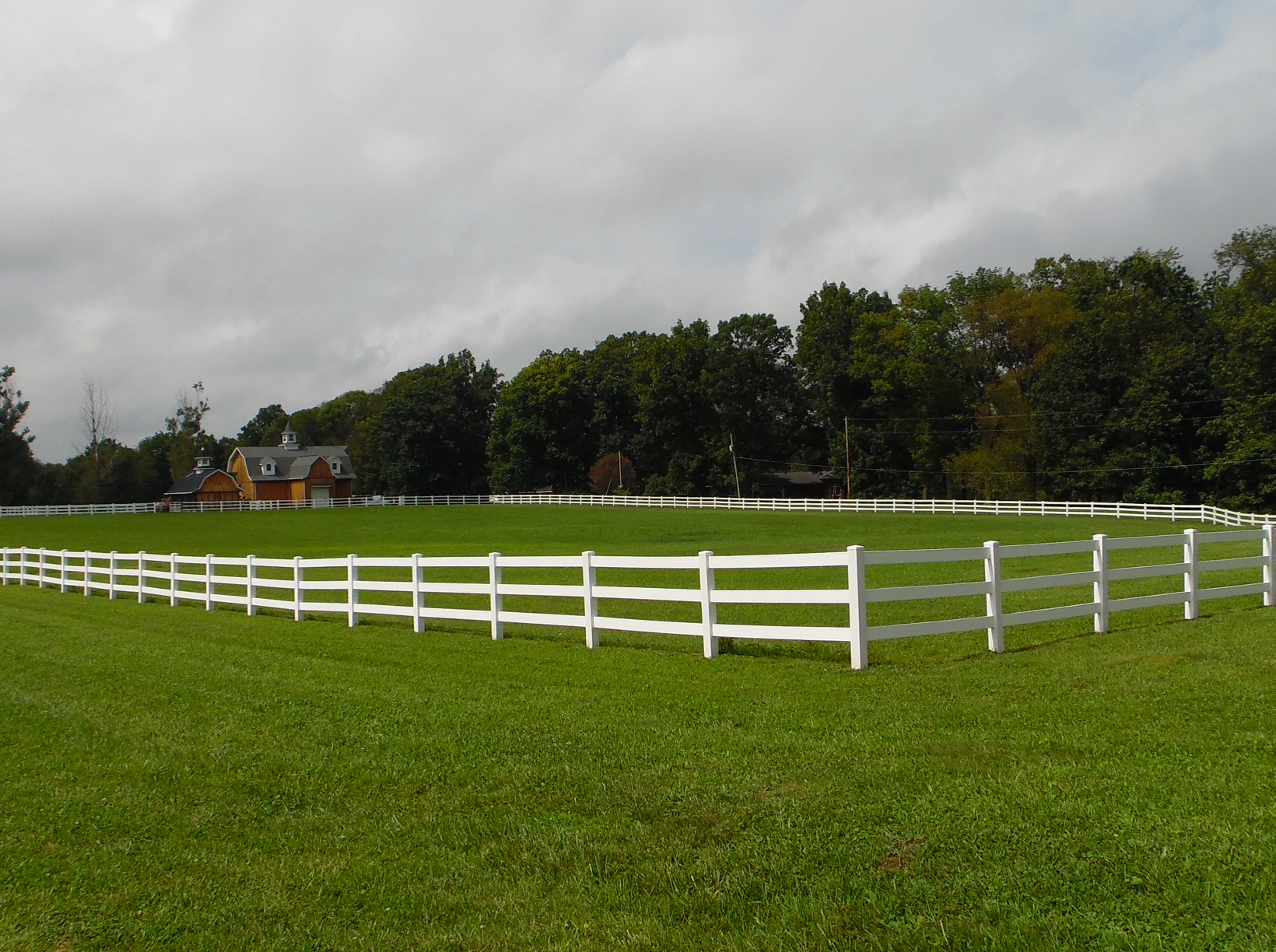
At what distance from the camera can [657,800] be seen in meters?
5.71

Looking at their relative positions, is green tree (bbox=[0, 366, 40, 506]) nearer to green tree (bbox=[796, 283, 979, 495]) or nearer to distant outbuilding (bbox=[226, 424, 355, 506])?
distant outbuilding (bbox=[226, 424, 355, 506])

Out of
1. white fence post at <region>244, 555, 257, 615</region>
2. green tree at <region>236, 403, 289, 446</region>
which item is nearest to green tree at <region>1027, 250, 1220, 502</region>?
white fence post at <region>244, 555, 257, 615</region>

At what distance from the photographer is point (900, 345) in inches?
2975

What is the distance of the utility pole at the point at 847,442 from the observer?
249ft

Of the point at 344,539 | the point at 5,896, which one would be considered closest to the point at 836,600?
the point at 5,896

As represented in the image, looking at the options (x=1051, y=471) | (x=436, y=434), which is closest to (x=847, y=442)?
(x=1051, y=471)

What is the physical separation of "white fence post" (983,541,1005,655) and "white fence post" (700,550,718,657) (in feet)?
9.09

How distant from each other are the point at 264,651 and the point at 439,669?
3.23 m

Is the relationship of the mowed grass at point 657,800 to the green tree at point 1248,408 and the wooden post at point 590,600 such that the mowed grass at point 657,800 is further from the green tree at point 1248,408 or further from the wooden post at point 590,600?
the green tree at point 1248,408

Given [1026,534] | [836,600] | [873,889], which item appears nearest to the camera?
[873,889]

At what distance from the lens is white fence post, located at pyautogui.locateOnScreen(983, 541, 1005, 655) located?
Result: 33.7 feet

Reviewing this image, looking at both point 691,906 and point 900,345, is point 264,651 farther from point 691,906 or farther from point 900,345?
point 900,345

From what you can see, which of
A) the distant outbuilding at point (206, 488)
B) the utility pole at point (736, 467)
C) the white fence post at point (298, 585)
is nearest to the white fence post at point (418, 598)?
the white fence post at point (298, 585)

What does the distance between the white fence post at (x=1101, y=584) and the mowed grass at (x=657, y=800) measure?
2.12 ft
